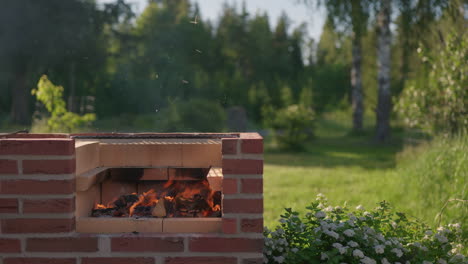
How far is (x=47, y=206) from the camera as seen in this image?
253cm

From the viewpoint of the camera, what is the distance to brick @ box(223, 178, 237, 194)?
2.53m

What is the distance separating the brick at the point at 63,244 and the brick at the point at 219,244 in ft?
1.80

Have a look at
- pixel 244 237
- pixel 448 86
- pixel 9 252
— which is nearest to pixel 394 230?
pixel 244 237

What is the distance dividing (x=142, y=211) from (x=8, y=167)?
2.60 ft

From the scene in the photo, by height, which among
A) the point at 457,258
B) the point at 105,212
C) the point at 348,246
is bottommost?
the point at 457,258

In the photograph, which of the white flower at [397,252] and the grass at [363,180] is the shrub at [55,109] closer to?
the grass at [363,180]

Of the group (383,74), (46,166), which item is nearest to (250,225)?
(46,166)

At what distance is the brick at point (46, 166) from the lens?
250 centimetres

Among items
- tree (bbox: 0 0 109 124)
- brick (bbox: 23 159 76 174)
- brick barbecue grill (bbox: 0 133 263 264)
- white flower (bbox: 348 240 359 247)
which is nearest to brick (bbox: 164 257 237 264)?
brick barbecue grill (bbox: 0 133 263 264)

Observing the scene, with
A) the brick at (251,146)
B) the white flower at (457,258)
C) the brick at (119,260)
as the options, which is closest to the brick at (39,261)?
the brick at (119,260)

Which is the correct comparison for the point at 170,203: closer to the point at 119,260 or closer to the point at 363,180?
the point at 119,260

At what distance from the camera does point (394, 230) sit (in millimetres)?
3529

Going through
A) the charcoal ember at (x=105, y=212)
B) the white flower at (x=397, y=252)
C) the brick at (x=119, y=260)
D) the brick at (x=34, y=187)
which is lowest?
the white flower at (x=397, y=252)

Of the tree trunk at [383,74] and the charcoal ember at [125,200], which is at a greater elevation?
the tree trunk at [383,74]
